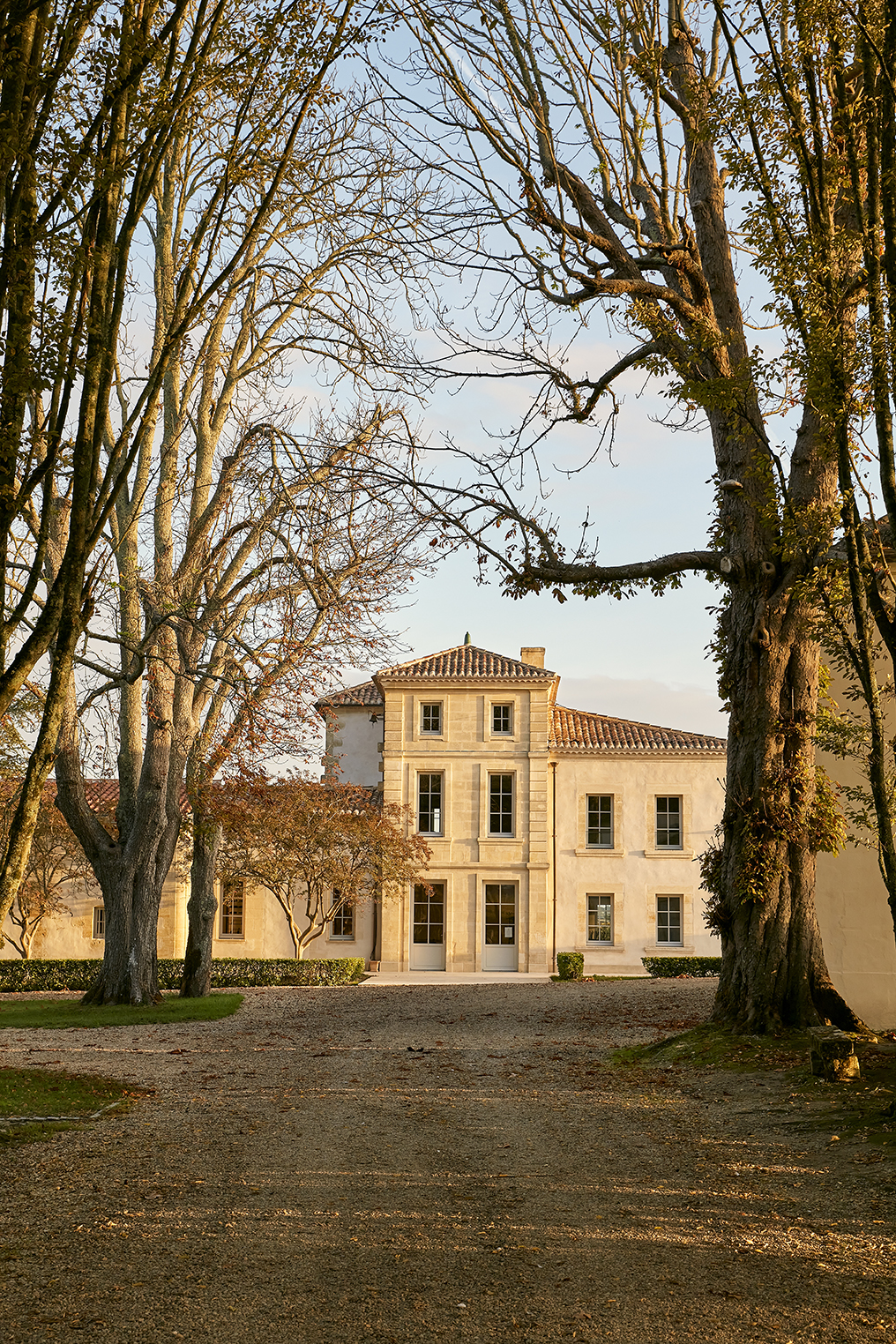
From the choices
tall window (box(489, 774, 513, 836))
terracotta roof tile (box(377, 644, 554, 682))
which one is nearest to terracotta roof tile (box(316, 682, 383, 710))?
terracotta roof tile (box(377, 644, 554, 682))

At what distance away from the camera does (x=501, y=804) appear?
91.2ft

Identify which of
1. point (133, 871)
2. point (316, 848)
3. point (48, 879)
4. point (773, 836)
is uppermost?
point (316, 848)

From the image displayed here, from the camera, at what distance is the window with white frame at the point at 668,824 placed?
91.8 ft

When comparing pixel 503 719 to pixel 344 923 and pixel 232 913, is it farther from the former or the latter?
pixel 232 913

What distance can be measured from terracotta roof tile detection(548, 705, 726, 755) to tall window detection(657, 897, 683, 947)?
374cm

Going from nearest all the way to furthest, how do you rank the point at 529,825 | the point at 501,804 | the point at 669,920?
the point at 529,825, the point at 669,920, the point at 501,804

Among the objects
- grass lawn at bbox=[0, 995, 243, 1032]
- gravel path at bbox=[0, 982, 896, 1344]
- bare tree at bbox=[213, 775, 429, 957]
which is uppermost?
bare tree at bbox=[213, 775, 429, 957]

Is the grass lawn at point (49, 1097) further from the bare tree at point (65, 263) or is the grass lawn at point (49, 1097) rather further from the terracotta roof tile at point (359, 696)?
the terracotta roof tile at point (359, 696)

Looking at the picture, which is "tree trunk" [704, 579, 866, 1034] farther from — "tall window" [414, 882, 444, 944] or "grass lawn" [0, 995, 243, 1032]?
"tall window" [414, 882, 444, 944]

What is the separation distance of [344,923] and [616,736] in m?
8.25

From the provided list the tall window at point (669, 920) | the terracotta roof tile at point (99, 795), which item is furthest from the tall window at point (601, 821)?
the terracotta roof tile at point (99, 795)

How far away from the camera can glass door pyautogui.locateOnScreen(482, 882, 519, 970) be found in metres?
27.0

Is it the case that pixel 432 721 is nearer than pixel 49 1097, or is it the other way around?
pixel 49 1097

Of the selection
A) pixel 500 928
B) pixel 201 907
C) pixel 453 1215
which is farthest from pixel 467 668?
pixel 453 1215
